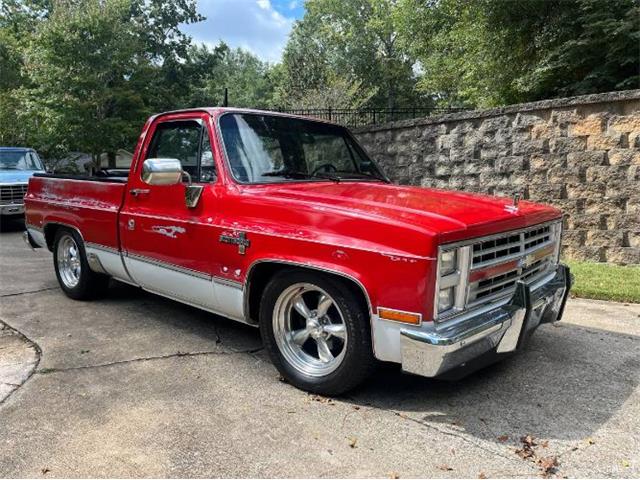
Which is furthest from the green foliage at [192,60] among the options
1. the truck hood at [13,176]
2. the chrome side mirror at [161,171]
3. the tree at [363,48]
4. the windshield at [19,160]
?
the tree at [363,48]

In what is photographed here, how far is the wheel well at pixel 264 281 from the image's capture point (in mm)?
3215

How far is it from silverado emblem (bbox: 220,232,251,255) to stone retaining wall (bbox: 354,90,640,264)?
222 inches

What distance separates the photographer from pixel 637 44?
829 centimetres

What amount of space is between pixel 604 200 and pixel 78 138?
15041 millimetres

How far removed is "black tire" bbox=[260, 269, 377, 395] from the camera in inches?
125

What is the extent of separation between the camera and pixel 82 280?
5.64 meters

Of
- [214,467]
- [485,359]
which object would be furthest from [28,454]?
[485,359]

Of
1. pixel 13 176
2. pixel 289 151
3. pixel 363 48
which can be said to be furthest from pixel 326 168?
pixel 363 48

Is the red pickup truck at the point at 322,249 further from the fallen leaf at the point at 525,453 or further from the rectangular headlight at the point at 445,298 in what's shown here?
the fallen leaf at the point at 525,453

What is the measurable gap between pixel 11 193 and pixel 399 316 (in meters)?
11.8

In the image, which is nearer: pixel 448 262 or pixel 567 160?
pixel 448 262

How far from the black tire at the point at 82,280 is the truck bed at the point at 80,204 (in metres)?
0.15

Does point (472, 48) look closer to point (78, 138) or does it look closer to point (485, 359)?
point (485, 359)

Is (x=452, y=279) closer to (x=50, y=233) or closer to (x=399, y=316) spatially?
(x=399, y=316)
